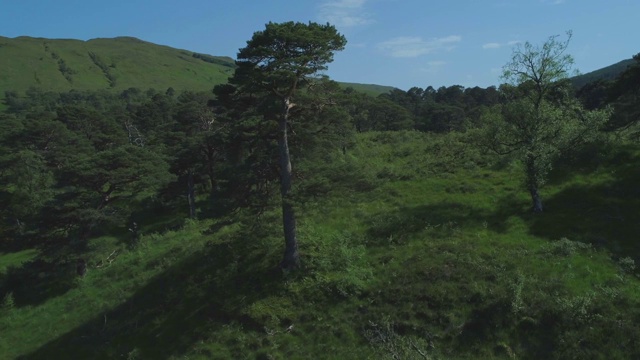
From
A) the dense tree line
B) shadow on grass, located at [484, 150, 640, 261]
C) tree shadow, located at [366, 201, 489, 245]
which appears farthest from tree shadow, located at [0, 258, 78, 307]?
shadow on grass, located at [484, 150, 640, 261]

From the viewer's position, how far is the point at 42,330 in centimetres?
2838

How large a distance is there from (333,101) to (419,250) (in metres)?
9.48

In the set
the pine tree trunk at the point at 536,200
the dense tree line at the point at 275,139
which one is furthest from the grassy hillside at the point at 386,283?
the dense tree line at the point at 275,139

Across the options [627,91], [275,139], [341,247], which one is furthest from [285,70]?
[627,91]

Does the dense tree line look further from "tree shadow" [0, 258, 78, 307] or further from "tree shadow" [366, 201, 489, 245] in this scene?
"tree shadow" [366, 201, 489, 245]

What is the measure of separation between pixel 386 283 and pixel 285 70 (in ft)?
38.3

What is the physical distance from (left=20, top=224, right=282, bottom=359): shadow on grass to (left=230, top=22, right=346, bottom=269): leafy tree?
117 inches

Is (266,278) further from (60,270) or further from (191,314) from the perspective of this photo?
(60,270)

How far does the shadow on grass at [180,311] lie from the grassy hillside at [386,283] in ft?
0.30

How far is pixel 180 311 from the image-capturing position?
25.0 m

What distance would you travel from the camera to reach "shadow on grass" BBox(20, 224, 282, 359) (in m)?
22.8

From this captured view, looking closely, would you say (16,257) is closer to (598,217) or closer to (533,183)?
(533,183)

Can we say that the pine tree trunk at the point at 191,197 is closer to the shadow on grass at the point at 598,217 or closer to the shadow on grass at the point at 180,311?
the shadow on grass at the point at 180,311

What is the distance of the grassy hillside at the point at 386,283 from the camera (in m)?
18.6
